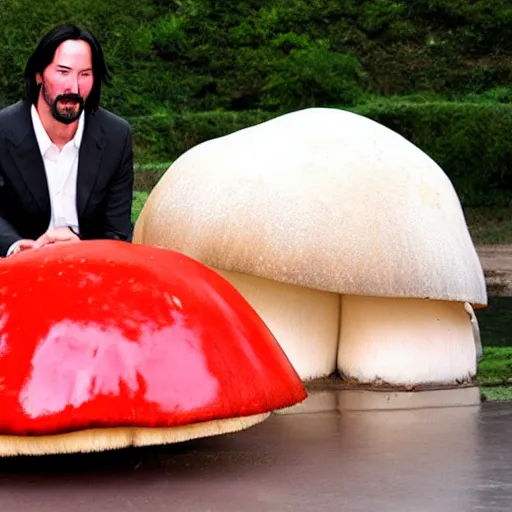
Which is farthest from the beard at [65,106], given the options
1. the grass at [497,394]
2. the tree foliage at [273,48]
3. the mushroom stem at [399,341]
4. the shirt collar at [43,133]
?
the tree foliage at [273,48]

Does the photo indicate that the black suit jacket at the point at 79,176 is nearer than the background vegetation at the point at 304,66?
Yes

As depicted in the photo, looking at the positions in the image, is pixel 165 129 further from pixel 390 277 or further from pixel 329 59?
pixel 390 277

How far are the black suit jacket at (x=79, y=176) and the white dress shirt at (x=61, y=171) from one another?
0.7 inches

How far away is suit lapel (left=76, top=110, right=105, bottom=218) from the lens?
4.58 m

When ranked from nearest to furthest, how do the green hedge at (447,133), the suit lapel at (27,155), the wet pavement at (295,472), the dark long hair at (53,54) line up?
the wet pavement at (295,472) < the dark long hair at (53,54) < the suit lapel at (27,155) < the green hedge at (447,133)

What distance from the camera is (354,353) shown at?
516 cm

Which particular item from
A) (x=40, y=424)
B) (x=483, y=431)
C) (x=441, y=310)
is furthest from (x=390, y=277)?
(x=40, y=424)

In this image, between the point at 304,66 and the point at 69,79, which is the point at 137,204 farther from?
the point at 304,66

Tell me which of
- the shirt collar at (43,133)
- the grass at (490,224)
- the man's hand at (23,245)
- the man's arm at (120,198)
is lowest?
the man's hand at (23,245)

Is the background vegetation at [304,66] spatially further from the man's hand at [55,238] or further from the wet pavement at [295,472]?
the wet pavement at [295,472]

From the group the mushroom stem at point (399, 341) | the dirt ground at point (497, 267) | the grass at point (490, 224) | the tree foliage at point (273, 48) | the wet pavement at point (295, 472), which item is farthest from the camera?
the tree foliage at point (273, 48)

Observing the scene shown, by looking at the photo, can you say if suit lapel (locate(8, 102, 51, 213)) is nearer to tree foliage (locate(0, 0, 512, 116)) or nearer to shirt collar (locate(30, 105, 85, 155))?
shirt collar (locate(30, 105, 85, 155))

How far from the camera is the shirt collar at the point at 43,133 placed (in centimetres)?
455

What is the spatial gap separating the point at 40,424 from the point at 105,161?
5.22 ft
